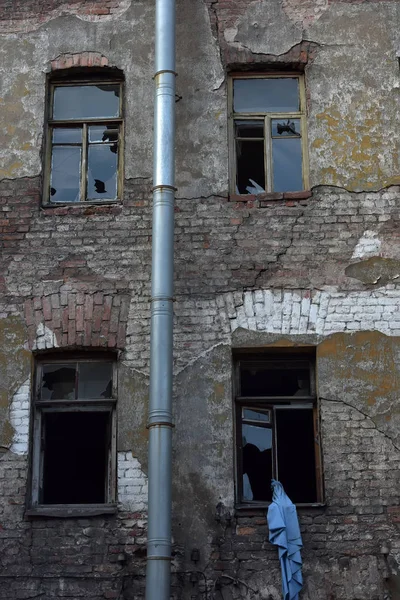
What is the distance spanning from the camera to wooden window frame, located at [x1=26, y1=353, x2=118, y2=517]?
7914 millimetres

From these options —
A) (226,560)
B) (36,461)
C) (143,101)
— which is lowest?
(226,560)

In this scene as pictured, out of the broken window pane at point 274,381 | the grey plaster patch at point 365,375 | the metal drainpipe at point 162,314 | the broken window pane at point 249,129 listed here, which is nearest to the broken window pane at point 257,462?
the broken window pane at point 274,381

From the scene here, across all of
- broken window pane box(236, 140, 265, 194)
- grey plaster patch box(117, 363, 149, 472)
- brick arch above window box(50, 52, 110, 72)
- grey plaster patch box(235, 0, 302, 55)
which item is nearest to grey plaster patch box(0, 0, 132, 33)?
brick arch above window box(50, 52, 110, 72)

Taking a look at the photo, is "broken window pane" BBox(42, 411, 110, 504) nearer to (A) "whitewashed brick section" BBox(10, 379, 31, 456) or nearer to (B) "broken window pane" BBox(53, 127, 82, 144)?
(A) "whitewashed brick section" BBox(10, 379, 31, 456)

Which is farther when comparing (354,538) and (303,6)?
(303,6)

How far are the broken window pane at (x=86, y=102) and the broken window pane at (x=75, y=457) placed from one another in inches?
117

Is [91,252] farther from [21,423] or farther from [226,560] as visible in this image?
[226,560]

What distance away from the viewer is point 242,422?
824 cm

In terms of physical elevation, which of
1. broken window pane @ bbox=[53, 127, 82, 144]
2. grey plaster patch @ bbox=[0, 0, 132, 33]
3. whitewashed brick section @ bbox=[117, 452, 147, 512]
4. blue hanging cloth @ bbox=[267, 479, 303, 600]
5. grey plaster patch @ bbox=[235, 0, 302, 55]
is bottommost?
blue hanging cloth @ bbox=[267, 479, 303, 600]

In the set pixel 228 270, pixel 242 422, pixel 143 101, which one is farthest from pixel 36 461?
pixel 143 101

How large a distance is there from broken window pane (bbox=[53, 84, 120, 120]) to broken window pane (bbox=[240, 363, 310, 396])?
290 cm

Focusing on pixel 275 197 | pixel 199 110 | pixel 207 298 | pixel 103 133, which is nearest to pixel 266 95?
pixel 199 110

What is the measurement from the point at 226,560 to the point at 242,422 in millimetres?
1196

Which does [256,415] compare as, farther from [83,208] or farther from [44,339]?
[83,208]
